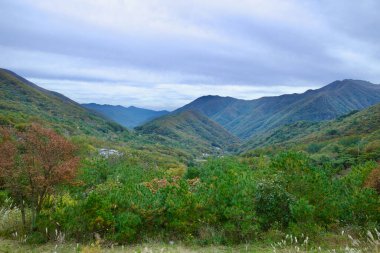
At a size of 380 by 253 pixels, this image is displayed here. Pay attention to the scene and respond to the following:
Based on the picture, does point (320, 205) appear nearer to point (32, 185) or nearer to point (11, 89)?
point (32, 185)

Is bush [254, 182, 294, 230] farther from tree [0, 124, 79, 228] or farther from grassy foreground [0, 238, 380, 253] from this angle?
tree [0, 124, 79, 228]

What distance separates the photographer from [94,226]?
11.9 meters

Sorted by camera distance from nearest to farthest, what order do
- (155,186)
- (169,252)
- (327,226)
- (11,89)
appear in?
(169,252), (327,226), (155,186), (11,89)

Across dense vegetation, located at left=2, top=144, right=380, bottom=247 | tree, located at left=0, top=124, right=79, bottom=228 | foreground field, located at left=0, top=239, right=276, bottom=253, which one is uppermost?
tree, located at left=0, top=124, right=79, bottom=228

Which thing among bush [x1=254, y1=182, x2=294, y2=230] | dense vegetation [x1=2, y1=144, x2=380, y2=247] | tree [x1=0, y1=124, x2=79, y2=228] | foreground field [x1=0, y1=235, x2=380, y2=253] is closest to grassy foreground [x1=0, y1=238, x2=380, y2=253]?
foreground field [x1=0, y1=235, x2=380, y2=253]

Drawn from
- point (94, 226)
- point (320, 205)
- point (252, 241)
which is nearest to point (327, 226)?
point (320, 205)

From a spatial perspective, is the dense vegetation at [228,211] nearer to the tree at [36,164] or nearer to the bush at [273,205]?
the bush at [273,205]

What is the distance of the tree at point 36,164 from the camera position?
38.7ft

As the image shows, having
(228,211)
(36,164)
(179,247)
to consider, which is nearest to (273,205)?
(228,211)

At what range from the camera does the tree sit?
38.7 ft

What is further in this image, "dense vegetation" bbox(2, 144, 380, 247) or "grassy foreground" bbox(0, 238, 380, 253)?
"dense vegetation" bbox(2, 144, 380, 247)

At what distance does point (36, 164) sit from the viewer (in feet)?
38.9

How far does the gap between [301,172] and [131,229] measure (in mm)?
6901

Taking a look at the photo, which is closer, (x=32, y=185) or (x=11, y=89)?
(x=32, y=185)
